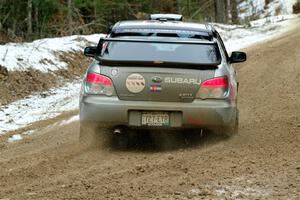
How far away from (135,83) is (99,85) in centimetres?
48

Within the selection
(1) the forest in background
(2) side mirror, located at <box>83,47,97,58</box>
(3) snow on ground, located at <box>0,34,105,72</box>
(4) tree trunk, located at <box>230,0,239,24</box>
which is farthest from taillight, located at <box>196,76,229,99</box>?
(4) tree trunk, located at <box>230,0,239,24</box>

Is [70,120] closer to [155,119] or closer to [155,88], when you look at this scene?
[155,119]

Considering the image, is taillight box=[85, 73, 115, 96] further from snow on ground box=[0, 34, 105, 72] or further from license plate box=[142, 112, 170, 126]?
snow on ground box=[0, 34, 105, 72]

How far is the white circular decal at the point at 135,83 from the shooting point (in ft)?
25.3

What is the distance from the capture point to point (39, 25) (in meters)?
26.6

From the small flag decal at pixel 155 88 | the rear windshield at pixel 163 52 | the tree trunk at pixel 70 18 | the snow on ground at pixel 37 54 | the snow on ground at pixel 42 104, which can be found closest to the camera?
the small flag decal at pixel 155 88

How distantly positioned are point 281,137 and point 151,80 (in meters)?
2.12

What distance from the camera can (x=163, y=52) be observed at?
8078 mm

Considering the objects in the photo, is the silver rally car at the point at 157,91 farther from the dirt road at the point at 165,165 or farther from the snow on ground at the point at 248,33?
the snow on ground at the point at 248,33

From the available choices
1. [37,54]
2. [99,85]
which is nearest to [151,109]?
[99,85]

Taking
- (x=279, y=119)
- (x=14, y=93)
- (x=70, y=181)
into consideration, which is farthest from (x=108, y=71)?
(x=14, y=93)

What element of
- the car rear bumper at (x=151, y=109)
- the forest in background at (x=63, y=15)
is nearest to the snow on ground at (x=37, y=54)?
the forest in background at (x=63, y=15)

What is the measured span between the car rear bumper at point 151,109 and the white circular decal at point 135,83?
17 cm

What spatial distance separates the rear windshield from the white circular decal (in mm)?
234
